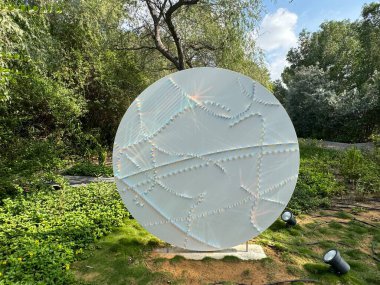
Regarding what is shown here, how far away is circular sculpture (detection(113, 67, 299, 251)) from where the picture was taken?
338cm

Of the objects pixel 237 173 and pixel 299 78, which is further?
pixel 299 78

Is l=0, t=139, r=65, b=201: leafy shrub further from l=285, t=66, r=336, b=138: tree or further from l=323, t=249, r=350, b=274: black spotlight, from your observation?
l=285, t=66, r=336, b=138: tree

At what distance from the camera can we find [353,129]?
15023 mm

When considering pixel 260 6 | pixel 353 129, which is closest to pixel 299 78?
pixel 353 129

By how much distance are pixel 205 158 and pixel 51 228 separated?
2.41 meters

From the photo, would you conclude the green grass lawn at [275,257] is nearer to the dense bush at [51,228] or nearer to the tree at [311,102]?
the dense bush at [51,228]

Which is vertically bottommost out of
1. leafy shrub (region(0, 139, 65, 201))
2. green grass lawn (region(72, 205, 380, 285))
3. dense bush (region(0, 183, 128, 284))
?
green grass lawn (region(72, 205, 380, 285))

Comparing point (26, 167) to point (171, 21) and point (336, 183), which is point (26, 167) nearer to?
point (171, 21)

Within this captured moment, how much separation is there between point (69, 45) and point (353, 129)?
13.5 meters

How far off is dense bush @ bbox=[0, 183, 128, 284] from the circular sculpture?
98cm

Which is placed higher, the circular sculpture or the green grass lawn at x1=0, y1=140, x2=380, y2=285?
the circular sculpture

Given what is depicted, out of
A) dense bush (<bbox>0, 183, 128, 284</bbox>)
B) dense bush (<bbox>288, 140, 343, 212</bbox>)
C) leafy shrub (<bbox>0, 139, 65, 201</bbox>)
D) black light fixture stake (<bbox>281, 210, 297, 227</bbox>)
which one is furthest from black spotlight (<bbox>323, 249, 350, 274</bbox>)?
leafy shrub (<bbox>0, 139, 65, 201</bbox>)

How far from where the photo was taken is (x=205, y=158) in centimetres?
337

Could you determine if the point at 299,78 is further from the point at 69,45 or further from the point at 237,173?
the point at 237,173
